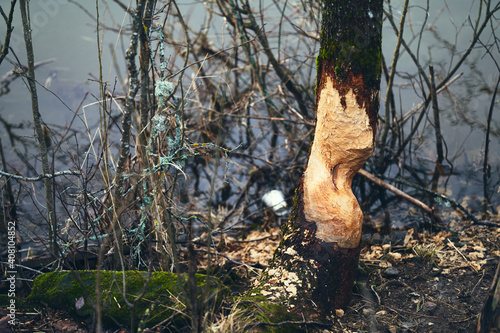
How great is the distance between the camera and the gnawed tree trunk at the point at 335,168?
2100 millimetres

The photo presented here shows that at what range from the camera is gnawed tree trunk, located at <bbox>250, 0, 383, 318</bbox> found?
6.89 feet

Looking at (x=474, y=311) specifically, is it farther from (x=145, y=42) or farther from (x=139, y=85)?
(x=145, y=42)

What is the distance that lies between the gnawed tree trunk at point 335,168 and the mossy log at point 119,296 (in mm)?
459

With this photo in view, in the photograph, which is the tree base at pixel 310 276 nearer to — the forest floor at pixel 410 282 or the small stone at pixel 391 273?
the forest floor at pixel 410 282

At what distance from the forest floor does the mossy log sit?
0.08 metres

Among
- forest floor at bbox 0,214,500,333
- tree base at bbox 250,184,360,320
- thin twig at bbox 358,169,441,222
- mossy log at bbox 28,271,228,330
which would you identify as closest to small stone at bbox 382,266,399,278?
forest floor at bbox 0,214,500,333

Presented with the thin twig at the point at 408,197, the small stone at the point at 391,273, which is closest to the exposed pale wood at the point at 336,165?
the small stone at the point at 391,273

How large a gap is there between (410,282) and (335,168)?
3.46 feet

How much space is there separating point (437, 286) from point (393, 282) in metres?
0.30

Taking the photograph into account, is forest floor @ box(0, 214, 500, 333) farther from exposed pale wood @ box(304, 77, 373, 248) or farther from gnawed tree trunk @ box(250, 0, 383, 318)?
exposed pale wood @ box(304, 77, 373, 248)

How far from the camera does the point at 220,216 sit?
424 cm

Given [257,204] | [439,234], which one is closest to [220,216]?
[257,204]

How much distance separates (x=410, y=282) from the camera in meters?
2.52

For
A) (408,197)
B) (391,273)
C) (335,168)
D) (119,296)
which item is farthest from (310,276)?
(408,197)
